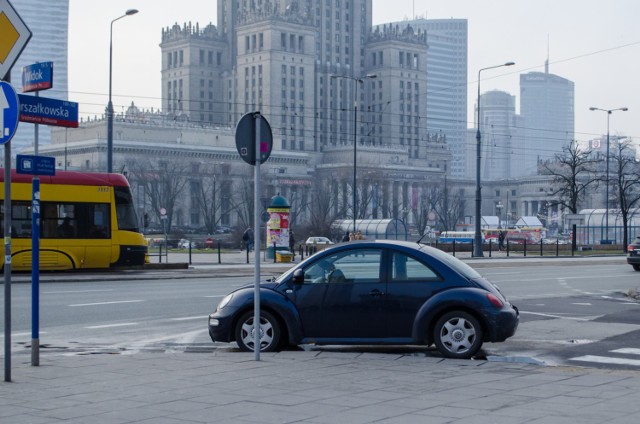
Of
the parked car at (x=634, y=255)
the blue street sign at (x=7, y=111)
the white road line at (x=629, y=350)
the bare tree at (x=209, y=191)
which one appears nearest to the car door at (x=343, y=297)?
the white road line at (x=629, y=350)

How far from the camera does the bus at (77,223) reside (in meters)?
30.2

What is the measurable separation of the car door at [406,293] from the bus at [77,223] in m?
20.1

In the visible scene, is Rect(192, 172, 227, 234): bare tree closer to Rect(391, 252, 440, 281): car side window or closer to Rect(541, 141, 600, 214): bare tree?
Rect(541, 141, 600, 214): bare tree

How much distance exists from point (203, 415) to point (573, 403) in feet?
10.4

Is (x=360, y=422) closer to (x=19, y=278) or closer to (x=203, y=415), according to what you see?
(x=203, y=415)

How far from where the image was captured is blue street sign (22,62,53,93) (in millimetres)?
10688

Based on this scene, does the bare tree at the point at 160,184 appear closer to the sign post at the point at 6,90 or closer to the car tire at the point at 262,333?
the car tire at the point at 262,333

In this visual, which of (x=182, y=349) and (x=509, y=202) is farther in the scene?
(x=509, y=202)

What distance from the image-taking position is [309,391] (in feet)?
30.2

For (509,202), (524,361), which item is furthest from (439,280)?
(509,202)

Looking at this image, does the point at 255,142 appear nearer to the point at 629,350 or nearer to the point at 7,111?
the point at 7,111

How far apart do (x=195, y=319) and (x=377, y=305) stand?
627cm

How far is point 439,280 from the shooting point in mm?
11992

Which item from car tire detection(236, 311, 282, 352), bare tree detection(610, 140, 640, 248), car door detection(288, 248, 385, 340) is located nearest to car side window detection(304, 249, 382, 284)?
car door detection(288, 248, 385, 340)
